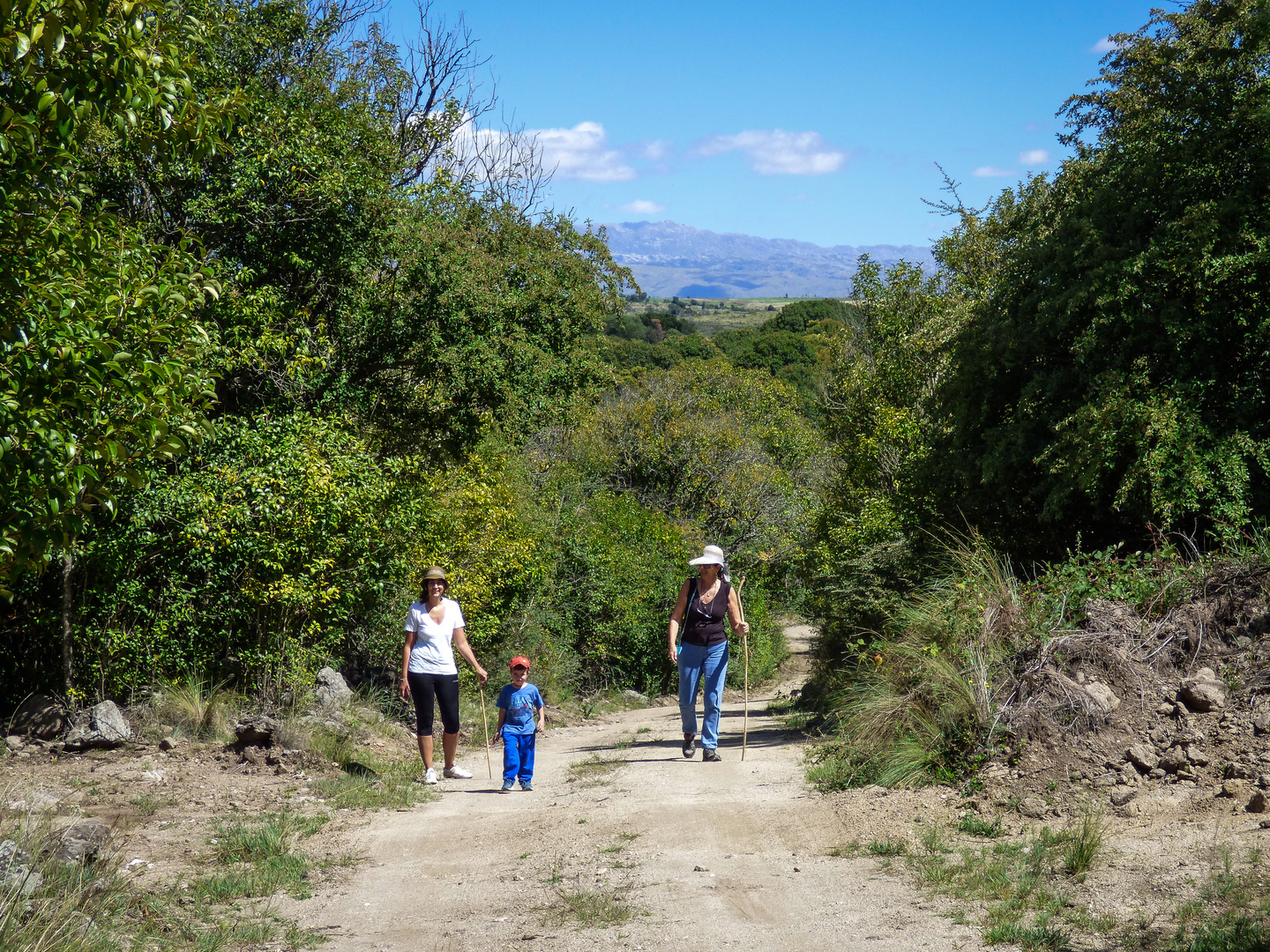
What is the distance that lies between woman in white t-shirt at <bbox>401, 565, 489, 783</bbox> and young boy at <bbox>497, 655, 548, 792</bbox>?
339mm

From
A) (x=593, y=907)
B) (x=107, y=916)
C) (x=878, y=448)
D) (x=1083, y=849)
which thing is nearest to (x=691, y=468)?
(x=878, y=448)

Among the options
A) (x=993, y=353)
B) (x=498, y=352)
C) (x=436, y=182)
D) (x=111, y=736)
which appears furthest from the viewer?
(x=436, y=182)

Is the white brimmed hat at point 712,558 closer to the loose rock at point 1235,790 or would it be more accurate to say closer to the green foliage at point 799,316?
the loose rock at point 1235,790

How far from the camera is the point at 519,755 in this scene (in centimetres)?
848

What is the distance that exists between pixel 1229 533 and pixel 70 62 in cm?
893

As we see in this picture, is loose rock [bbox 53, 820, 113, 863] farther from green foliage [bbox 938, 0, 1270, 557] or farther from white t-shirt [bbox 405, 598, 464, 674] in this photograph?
green foliage [bbox 938, 0, 1270, 557]

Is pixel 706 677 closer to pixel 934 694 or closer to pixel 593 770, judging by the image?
pixel 593 770

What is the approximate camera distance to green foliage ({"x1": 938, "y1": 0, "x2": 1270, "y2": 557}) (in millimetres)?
9023

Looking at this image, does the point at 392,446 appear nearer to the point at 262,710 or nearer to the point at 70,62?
the point at 262,710

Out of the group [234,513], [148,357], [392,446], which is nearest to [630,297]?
[392,446]

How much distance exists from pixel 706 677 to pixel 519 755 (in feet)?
5.81

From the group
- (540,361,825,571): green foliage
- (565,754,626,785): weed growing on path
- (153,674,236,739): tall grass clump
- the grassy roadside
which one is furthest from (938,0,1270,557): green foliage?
(540,361,825,571): green foliage

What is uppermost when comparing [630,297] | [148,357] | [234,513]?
[630,297]

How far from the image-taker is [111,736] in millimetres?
8875
